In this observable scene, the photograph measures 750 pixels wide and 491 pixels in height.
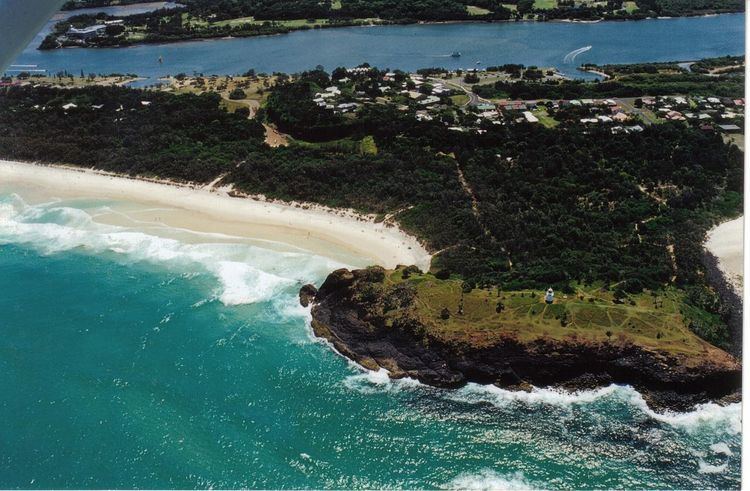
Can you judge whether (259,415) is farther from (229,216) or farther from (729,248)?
(729,248)

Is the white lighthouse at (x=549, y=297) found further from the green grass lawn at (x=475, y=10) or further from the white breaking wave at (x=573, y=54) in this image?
the green grass lawn at (x=475, y=10)

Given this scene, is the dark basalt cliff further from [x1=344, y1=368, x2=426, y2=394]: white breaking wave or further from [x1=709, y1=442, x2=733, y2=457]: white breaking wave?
[x1=709, y1=442, x2=733, y2=457]: white breaking wave

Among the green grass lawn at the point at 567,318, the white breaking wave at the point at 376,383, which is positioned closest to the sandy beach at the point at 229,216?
the green grass lawn at the point at 567,318

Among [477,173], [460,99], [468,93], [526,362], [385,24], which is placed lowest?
[526,362]

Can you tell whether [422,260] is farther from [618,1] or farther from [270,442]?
[618,1]

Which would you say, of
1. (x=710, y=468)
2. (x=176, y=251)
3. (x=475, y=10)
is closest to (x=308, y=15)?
(x=475, y=10)

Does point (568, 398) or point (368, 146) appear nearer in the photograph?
point (568, 398)
